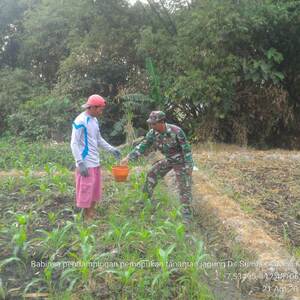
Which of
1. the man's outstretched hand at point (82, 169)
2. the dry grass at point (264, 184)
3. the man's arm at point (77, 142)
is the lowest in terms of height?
the dry grass at point (264, 184)

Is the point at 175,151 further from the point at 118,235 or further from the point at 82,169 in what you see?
the point at 118,235

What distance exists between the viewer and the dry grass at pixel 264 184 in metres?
6.15

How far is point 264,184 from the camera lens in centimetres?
799

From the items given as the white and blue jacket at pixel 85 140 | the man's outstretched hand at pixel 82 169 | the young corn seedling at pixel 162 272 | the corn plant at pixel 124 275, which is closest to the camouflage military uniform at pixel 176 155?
the white and blue jacket at pixel 85 140

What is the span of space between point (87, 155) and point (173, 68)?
809 centimetres

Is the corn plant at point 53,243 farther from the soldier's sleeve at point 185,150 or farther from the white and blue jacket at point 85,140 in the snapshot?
the soldier's sleeve at point 185,150

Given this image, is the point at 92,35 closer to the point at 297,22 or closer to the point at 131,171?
the point at 297,22

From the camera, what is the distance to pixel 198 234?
5.79 m

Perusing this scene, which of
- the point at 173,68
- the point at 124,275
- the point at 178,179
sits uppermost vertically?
the point at 173,68

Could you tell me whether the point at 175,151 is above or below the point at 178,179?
above

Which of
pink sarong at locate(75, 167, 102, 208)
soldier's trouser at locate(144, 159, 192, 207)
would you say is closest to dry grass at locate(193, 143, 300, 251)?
soldier's trouser at locate(144, 159, 192, 207)

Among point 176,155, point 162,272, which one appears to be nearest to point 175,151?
point 176,155

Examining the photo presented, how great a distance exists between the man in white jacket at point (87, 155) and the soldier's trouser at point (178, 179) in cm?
78

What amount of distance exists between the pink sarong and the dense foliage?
256 inches
